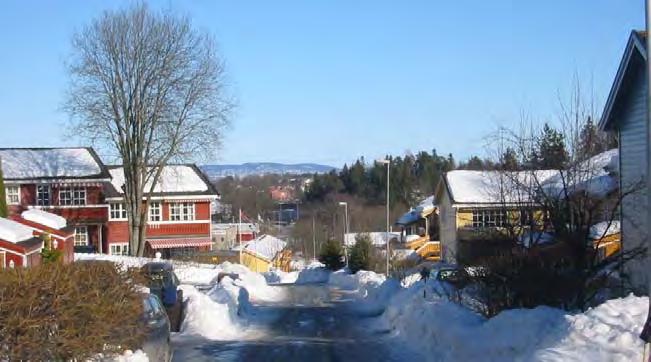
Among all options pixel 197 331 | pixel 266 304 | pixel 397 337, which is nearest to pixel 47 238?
pixel 266 304

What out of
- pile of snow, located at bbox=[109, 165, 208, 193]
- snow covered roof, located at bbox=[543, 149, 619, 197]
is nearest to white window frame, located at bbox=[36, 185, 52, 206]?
pile of snow, located at bbox=[109, 165, 208, 193]


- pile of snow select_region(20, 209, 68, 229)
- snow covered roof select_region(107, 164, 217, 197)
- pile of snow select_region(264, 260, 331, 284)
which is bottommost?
pile of snow select_region(264, 260, 331, 284)

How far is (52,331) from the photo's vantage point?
10.0 m

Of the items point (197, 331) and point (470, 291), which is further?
point (197, 331)

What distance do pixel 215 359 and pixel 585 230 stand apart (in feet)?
26.6

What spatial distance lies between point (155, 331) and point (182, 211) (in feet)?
174

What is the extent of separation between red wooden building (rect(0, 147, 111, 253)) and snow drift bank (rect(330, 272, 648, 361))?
42060mm

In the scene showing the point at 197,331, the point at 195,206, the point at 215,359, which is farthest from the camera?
the point at 195,206

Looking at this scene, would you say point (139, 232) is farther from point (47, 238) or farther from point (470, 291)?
point (470, 291)

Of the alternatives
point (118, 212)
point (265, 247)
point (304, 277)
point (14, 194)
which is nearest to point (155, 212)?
point (118, 212)

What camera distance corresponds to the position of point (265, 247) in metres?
93.5

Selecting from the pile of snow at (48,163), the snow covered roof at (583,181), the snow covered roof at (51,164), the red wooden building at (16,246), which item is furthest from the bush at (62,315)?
the pile of snow at (48,163)

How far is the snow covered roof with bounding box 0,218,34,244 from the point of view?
26.8 m

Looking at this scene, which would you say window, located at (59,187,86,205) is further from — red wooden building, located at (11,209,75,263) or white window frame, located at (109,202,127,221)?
red wooden building, located at (11,209,75,263)
